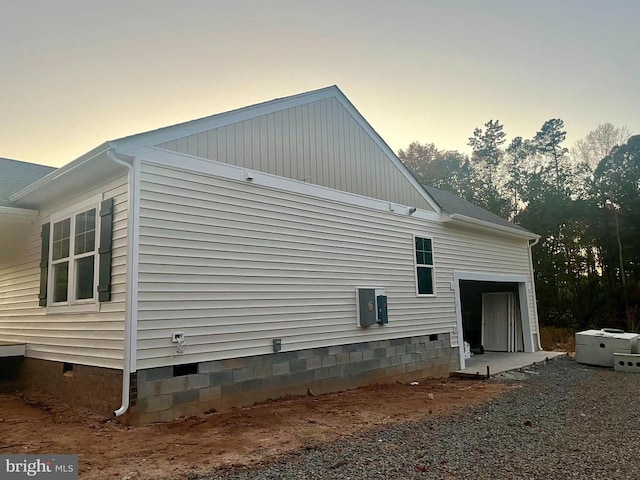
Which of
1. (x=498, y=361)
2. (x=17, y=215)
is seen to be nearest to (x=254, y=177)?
(x=17, y=215)

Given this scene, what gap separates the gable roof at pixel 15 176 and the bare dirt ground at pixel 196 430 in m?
3.43

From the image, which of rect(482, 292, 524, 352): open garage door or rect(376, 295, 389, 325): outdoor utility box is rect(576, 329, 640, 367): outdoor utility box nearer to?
rect(482, 292, 524, 352): open garage door

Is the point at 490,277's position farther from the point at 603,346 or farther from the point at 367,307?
the point at 367,307

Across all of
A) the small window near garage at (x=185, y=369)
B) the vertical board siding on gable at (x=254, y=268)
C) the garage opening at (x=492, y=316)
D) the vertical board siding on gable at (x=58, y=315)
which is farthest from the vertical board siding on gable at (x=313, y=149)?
the garage opening at (x=492, y=316)

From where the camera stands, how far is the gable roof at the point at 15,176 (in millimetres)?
7676

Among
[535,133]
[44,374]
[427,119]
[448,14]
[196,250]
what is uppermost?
[535,133]

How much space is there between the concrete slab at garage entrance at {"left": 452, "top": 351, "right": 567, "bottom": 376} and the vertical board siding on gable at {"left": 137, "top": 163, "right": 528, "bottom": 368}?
1.85 metres

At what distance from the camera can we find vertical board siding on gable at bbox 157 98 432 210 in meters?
6.45

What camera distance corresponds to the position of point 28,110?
359 inches

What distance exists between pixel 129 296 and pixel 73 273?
1762 mm

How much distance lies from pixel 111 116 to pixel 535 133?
2508 centimetres

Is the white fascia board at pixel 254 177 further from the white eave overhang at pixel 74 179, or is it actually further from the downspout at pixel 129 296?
the white eave overhang at pixel 74 179

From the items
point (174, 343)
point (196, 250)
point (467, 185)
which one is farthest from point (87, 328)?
point (467, 185)

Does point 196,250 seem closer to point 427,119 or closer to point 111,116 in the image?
point 111,116
